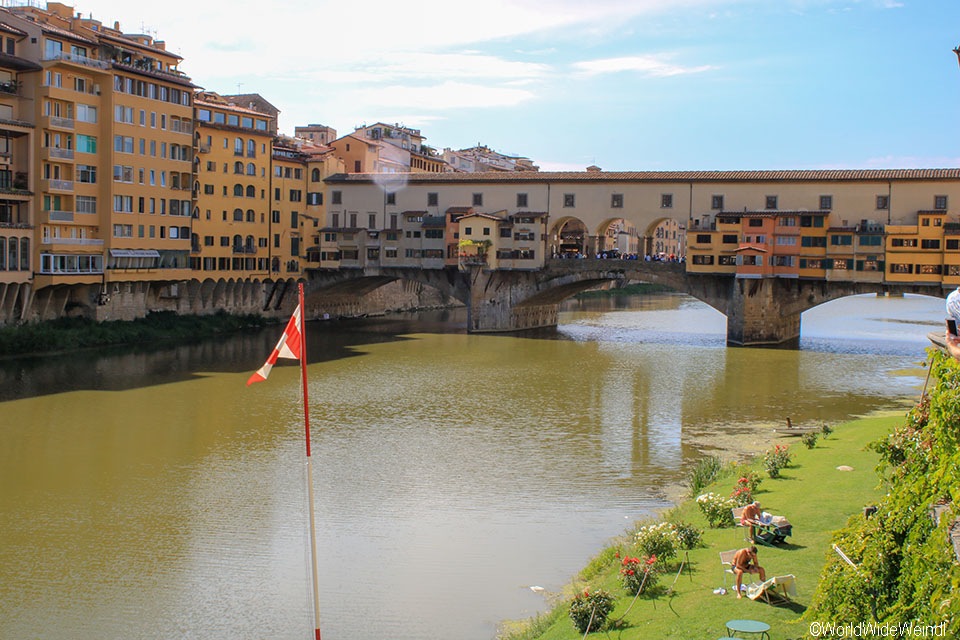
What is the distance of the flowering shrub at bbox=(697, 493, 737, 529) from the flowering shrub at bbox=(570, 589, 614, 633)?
4497 millimetres

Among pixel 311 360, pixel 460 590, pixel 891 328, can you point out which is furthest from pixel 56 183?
pixel 891 328

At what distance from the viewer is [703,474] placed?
22.3 meters

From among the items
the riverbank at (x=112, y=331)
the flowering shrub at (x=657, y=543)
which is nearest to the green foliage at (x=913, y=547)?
the flowering shrub at (x=657, y=543)

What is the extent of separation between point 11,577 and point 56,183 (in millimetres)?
31235

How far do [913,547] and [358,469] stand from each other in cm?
1655

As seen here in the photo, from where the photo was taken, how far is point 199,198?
175ft

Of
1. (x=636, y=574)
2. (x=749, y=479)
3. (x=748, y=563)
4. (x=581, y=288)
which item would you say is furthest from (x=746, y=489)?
(x=581, y=288)

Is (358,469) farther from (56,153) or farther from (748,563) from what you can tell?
(56,153)

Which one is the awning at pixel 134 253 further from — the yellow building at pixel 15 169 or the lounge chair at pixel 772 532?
the lounge chair at pixel 772 532

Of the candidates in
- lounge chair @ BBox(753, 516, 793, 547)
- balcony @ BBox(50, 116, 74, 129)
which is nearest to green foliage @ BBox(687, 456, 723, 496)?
lounge chair @ BBox(753, 516, 793, 547)

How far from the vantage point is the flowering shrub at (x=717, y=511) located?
16.9m

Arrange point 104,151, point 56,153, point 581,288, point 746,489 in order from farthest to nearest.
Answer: point 581,288, point 104,151, point 56,153, point 746,489

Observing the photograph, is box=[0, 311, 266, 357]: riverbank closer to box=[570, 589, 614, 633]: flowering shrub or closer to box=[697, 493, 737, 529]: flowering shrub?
box=[697, 493, 737, 529]: flowering shrub

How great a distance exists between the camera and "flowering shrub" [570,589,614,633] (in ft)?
41.9
